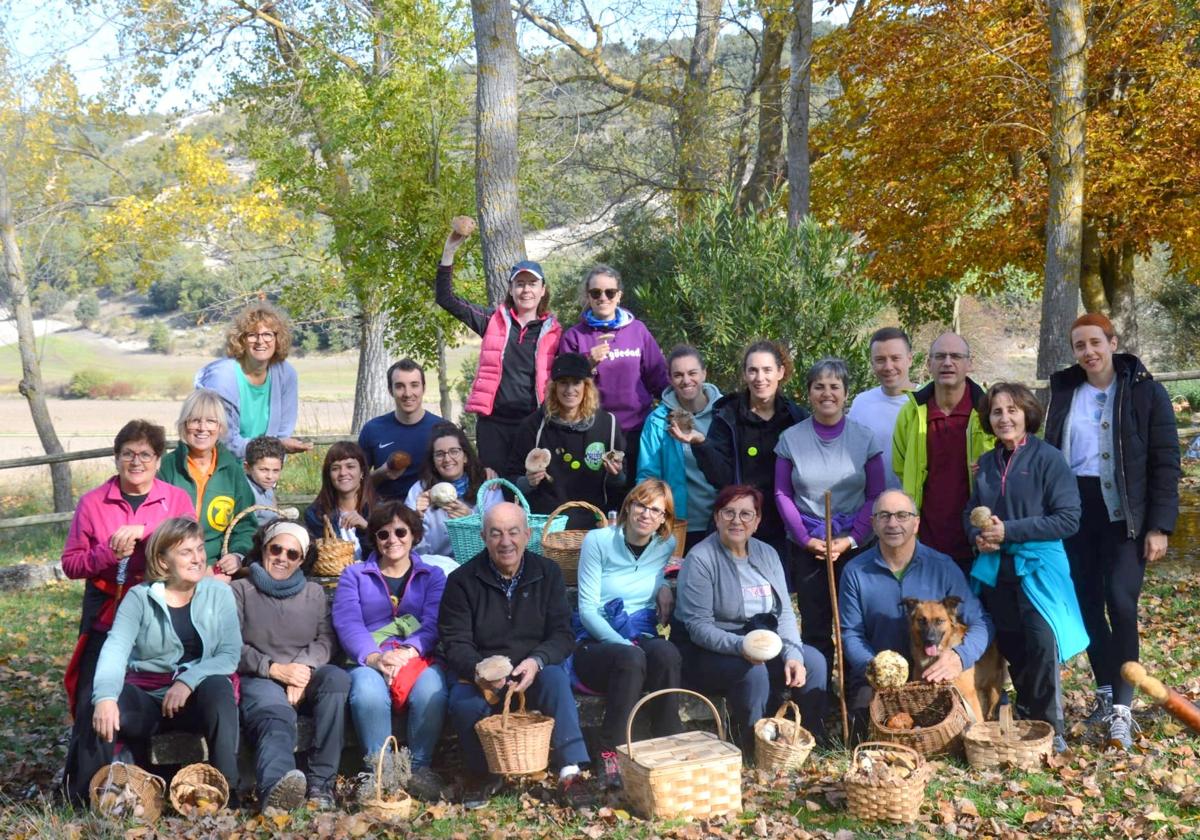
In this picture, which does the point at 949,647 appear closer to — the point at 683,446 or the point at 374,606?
the point at 683,446

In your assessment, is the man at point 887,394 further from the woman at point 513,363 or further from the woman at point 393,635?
the woman at point 393,635

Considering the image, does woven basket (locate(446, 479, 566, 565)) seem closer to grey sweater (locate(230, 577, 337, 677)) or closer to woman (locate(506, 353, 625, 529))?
woman (locate(506, 353, 625, 529))

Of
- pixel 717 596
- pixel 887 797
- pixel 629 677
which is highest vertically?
pixel 717 596

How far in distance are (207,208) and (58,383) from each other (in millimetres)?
29731

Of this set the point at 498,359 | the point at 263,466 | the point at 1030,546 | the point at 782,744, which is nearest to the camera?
the point at 782,744

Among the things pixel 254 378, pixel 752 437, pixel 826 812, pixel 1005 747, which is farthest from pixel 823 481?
pixel 254 378

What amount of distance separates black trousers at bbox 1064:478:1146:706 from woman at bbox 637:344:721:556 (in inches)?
71.6

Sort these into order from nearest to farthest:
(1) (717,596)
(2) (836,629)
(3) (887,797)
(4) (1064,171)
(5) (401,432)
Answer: (3) (887,797) → (2) (836,629) → (1) (717,596) → (5) (401,432) → (4) (1064,171)

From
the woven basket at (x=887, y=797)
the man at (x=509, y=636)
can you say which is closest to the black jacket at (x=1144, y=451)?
the woven basket at (x=887, y=797)

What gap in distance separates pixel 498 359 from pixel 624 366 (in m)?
0.72

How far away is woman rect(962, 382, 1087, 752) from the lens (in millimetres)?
5141

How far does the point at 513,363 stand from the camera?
21.5 feet

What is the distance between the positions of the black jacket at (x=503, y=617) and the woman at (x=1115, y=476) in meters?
2.53

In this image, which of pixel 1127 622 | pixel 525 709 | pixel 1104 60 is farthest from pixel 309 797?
pixel 1104 60
